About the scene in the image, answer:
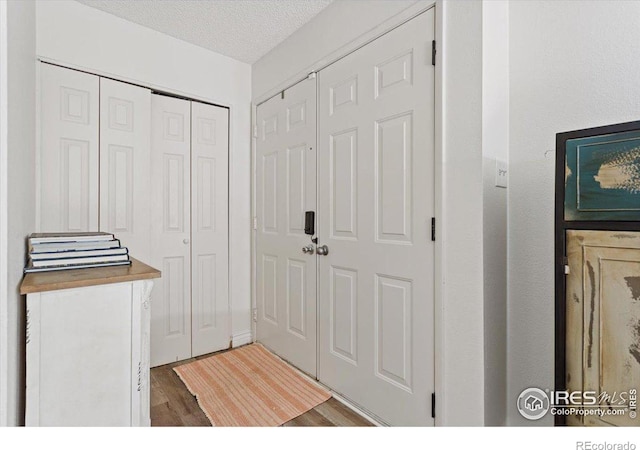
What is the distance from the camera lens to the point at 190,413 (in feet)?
5.90

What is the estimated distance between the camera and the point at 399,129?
1576 millimetres

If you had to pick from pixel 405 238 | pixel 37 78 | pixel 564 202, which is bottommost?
pixel 405 238

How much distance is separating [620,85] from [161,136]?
2.64 m

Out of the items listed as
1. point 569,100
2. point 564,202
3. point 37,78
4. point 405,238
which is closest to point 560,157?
point 564,202

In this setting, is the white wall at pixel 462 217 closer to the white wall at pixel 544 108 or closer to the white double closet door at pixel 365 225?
the white double closet door at pixel 365 225

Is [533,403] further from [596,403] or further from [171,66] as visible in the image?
[171,66]

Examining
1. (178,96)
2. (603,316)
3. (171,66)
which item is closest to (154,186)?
(178,96)

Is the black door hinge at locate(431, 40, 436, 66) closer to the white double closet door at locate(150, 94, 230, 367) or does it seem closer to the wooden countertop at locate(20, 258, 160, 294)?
the wooden countertop at locate(20, 258, 160, 294)

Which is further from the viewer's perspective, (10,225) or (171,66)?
(171,66)

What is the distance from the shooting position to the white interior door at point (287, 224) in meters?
2.16

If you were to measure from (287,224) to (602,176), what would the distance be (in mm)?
1831

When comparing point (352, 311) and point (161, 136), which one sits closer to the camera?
point (352, 311)

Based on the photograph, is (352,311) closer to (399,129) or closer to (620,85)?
(399,129)
